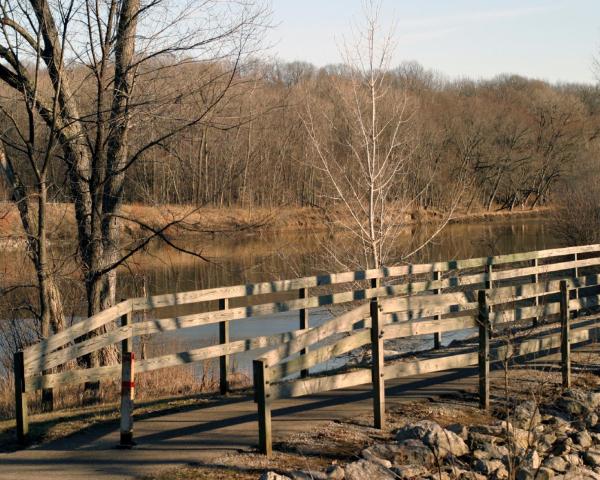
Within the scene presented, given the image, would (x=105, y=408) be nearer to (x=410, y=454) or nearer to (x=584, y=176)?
(x=410, y=454)

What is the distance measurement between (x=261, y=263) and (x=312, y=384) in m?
5.94

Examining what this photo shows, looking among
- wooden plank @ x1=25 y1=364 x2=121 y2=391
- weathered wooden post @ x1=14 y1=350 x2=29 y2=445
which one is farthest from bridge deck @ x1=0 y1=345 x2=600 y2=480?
wooden plank @ x1=25 y1=364 x2=121 y2=391

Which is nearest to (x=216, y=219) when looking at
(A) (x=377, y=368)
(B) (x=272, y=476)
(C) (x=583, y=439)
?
(A) (x=377, y=368)

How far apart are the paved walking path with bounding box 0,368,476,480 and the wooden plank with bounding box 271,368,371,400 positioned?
18.8 inches

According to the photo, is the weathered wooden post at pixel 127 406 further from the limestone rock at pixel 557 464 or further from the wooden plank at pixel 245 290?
the limestone rock at pixel 557 464

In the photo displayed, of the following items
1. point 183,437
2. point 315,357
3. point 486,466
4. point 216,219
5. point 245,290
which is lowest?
point 486,466

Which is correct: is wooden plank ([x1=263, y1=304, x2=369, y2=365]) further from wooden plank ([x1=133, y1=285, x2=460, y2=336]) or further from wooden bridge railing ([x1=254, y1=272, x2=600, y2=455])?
wooden plank ([x1=133, y1=285, x2=460, y2=336])

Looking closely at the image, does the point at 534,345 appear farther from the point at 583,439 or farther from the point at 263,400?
the point at 263,400

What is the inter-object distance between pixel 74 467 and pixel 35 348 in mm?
1516

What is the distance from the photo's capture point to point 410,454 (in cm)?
709

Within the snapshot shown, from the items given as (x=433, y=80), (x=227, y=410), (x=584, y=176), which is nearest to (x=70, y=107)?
(x=227, y=410)

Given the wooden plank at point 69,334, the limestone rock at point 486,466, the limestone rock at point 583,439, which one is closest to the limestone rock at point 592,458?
the limestone rock at point 583,439

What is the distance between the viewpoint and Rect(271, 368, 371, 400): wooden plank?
7.23 metres

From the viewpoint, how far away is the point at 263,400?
270 inches
